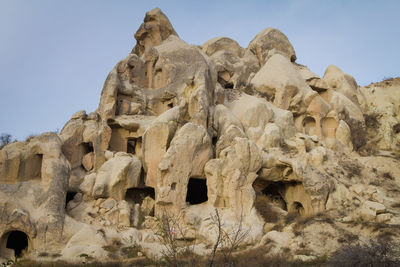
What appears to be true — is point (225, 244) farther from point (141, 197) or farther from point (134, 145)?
point (134, 145)

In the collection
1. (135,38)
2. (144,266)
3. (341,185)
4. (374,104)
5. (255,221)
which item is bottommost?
(144,266)

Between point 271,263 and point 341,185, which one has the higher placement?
point 341,185

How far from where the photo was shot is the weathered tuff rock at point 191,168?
14.4 metres

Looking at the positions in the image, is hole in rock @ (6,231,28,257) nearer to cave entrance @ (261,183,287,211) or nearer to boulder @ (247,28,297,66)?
cave entrance @ (261,183,287,211)

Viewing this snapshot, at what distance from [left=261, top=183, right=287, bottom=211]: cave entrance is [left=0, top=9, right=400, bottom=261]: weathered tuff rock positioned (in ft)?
0.25

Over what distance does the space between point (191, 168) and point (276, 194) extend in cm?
586

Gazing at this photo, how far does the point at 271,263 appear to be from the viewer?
11.6 meters

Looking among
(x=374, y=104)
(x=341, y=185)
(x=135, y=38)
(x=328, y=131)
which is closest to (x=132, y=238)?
(x=341, y=185)

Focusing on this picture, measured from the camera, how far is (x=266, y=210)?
17.7m

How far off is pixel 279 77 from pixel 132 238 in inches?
573

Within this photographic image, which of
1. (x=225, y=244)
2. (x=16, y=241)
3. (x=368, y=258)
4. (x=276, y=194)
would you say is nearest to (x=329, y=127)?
(x=276, y=194)

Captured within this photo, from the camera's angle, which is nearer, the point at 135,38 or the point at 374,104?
the point at 135,38

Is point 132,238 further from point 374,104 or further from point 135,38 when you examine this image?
point 374,104

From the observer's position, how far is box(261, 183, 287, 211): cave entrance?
1947 cm
